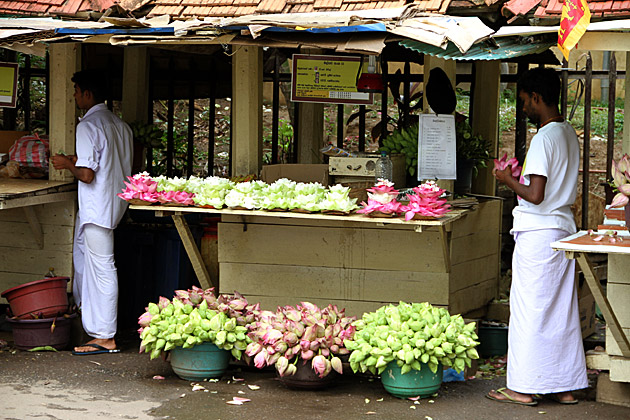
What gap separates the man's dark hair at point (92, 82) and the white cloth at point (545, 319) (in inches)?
141

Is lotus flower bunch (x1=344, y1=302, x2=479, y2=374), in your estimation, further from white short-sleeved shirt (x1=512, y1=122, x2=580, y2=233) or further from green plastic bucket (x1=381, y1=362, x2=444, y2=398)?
white short-sleeved shirt (x1=512, y1=122, x2=580, y2=233)

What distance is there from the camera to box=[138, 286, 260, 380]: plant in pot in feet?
19.7

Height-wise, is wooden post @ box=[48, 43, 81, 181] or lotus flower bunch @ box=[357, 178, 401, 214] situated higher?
wooden post @ box=[48, 43, 81, 181]

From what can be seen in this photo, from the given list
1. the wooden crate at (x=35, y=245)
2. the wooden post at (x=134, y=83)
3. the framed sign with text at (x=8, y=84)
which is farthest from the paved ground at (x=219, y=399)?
the wooden post at (x=134, y=83)

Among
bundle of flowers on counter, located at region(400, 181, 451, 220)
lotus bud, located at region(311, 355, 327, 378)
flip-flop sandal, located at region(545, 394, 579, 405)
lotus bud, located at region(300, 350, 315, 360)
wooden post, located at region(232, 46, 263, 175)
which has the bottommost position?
flip-flop sandal, located at region(545, 394, 579, 405)

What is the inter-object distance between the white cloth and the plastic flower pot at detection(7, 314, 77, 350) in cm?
371

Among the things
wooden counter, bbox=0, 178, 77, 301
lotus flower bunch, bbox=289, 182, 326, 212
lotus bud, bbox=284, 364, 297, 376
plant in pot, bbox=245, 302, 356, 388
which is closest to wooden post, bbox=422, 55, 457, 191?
lotus flower bunch, bbox=289, 182, 326, 212

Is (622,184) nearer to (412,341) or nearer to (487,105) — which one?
(412,341)

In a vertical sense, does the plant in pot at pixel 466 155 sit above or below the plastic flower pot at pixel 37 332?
above

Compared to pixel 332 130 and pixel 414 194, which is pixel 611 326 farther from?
pixel 332 130

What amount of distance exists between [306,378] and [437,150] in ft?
6.18

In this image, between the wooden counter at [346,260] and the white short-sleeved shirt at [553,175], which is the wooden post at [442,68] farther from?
the white short-sleeved shirt at [553,175]

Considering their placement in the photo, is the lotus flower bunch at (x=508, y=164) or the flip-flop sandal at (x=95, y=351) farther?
the flip-flop sandal at (x=95, y=351)

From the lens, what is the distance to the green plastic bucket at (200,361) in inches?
241
